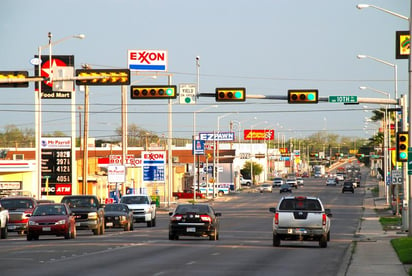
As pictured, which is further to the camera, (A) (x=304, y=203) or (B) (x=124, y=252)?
(A) (x=304, y=203)

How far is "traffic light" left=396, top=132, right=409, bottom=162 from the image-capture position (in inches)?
1439

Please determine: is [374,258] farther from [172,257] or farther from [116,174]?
[116,174]

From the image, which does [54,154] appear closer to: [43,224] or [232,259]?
[43,224]

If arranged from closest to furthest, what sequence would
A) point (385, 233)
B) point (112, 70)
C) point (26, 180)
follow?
point (385, 233) < point (112, 70) < point (26, 180)

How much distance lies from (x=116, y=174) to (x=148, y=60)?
9.38 metres

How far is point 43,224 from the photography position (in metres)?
38.4

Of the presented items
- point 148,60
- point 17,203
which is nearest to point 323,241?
point 17,203

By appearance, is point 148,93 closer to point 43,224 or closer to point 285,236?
point 43,224

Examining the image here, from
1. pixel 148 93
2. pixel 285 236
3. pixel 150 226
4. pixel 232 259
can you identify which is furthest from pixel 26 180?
pixel 232 259

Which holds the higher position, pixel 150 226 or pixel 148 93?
pixel 148 93

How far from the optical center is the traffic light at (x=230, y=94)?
44406 mm

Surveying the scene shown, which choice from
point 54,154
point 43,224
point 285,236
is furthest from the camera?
point 54,154

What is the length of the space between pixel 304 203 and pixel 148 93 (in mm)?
12977

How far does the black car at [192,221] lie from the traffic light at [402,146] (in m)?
7.62
